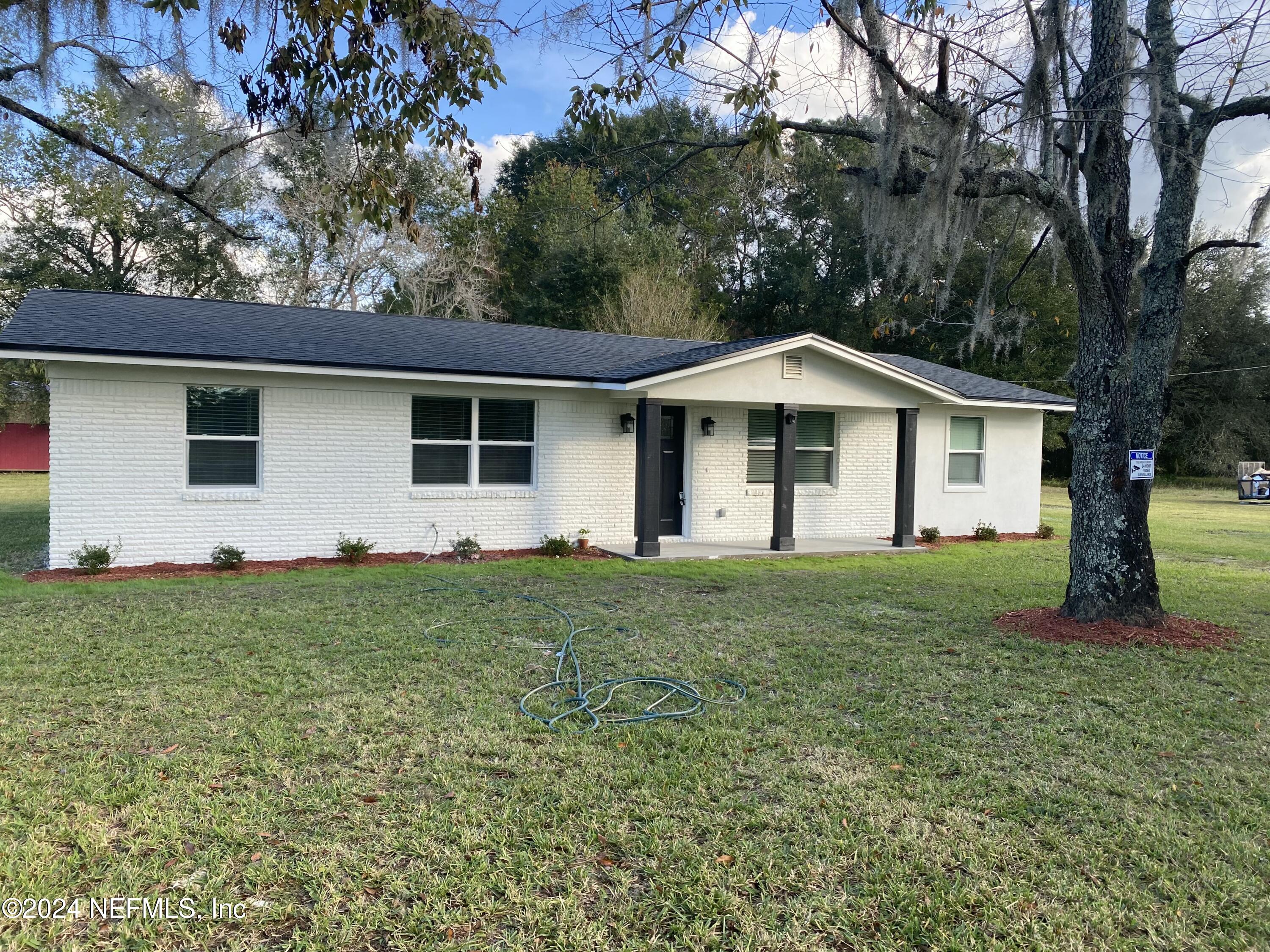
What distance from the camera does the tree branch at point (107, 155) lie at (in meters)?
4.77

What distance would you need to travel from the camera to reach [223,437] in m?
10.6

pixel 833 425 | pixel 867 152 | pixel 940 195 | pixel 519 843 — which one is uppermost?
pixel 867 152

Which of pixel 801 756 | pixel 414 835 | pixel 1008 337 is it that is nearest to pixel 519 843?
pixel 414 835

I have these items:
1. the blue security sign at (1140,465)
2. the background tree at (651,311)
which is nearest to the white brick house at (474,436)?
the blue security sign at (1140,465)

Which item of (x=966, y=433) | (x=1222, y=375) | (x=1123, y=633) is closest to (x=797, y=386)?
(x=966, y=433)

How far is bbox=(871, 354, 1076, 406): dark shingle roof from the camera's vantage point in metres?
15.0

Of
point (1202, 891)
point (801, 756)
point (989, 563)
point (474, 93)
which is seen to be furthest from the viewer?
point (989, 563)

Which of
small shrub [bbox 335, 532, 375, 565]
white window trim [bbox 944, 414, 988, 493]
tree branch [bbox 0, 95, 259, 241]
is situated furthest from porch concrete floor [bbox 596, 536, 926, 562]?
tree branch [bbox 0, 95, 259, 241]

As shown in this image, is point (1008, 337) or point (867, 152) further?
point (1008, 337)

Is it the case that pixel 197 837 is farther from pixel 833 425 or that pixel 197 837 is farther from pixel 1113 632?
pixel 833 425

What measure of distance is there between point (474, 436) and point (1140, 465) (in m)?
8.49

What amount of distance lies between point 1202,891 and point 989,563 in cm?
943

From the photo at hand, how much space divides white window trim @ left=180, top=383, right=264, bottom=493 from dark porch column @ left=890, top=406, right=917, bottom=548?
970 centimetres

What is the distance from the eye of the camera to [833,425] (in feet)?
47.6
